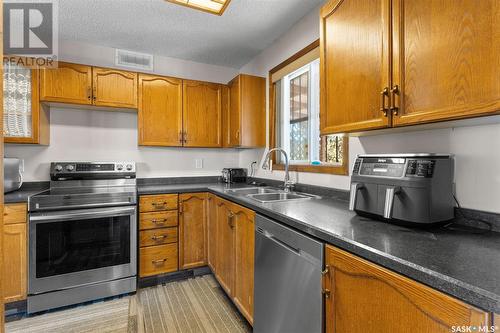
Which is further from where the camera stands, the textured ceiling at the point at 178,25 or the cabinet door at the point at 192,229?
the cabinet door at the point at 192,229

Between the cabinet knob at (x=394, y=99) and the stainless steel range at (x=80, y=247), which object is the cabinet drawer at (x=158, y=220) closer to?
the stainless steel range at (x=80, y=247)

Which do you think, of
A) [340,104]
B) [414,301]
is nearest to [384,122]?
[340,104]

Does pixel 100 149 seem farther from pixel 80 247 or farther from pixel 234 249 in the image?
pixel 234 249

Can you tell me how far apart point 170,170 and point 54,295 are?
5.09 ft

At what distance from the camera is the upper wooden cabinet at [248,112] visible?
271 centimetres

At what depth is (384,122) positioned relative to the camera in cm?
113

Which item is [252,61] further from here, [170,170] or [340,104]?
[340,104]

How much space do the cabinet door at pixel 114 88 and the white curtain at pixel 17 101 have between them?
0.52 m

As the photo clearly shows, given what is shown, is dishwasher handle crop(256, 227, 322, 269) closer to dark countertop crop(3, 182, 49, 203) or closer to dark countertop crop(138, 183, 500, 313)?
dark countertop crop(138, 183, 500, 313)

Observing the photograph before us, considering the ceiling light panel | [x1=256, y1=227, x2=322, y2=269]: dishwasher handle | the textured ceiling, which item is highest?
the textured ceiling

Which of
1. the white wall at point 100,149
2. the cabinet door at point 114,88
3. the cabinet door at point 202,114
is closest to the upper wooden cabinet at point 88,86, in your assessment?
the cabinet door at point 114,88

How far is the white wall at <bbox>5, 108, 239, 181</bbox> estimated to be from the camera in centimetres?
248

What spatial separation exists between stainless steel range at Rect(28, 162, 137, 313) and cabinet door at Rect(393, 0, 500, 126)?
2.18 m
